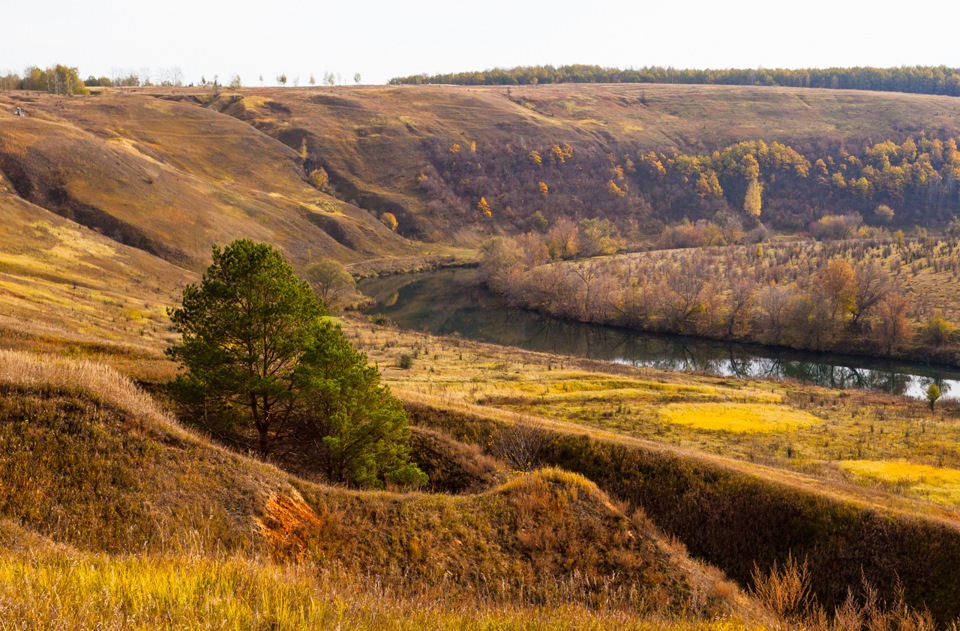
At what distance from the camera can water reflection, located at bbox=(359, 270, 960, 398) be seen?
214 ft

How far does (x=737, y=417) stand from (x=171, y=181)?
336 feet

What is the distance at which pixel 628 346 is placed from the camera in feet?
256

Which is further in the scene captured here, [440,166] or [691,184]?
[691,184]

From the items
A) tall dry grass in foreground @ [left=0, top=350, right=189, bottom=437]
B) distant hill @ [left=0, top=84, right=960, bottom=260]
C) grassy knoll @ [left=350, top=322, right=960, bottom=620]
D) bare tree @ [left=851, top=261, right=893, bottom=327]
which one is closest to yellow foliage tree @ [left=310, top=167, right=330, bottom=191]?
distant hill @ [left=0, top=84, right=960, bottom=260]

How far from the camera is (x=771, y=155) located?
183 meters

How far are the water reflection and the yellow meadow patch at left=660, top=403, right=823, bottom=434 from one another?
72.2 ft

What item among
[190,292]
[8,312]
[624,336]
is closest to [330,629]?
[190,292]

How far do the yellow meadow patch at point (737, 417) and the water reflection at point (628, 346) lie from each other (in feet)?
72.2

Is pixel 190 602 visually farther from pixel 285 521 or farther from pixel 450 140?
pixel 450 140

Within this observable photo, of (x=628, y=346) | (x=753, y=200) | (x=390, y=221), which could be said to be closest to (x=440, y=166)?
(x=390, y=221)

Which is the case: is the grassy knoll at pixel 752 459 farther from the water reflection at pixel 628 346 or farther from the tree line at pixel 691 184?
the tree line at pixel 691 184

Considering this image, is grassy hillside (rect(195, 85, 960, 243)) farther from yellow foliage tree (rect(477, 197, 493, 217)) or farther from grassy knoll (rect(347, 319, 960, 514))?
grassy knoll (rect(347, 319, 960, 514))

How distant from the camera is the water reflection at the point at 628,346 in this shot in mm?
65125

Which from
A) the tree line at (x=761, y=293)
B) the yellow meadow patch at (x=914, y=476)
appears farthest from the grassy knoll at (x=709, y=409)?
the tree line at (x=761, y=293)
